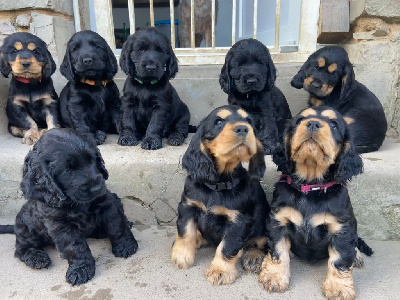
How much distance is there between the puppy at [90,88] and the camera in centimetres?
421

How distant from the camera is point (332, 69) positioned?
404 cm

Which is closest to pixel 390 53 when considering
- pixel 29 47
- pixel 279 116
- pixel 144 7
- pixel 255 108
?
pixel 279 116

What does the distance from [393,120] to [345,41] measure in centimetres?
140

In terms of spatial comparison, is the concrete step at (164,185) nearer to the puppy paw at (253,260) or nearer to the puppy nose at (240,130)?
the puppy paw at (253,260)

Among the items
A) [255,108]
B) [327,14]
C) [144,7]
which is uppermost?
[144,7]

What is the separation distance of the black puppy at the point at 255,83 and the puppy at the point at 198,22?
12.0 ft

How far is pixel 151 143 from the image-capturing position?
163 inches

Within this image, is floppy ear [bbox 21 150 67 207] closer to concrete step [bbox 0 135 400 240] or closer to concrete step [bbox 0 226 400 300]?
concrete step [bbox 0 226 400 300]

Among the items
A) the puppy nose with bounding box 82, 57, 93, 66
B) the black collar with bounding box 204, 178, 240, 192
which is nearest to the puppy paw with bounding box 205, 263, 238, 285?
the black collar with bounding box 204, 178, 240, 192

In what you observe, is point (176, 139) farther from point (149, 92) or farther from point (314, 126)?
point (314, 126)

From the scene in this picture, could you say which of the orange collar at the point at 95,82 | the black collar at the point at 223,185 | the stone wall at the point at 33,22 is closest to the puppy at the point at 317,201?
the black collar at the point at 223,185

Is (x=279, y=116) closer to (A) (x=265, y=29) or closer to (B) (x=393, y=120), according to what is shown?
(B) (x=393, y=120)

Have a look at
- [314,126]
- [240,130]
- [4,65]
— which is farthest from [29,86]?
[314,126]

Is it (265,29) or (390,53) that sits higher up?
(265,29)
